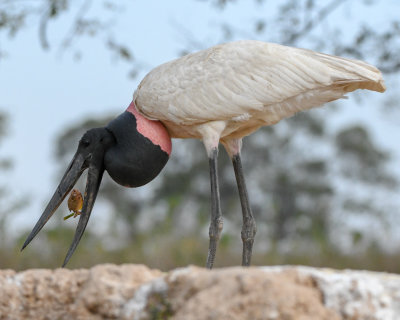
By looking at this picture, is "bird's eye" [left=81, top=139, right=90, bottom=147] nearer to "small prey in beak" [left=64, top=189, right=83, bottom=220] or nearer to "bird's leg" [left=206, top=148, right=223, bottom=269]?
"small prey in beak" [left=64, top=189, right=83, bottom=220]

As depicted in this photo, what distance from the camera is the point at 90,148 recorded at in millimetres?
4676

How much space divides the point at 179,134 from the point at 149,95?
418mm

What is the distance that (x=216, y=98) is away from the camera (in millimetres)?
4262

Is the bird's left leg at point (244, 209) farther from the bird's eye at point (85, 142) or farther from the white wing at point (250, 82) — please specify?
the bird's eye at point (85, 142)

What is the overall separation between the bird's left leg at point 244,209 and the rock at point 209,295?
6.10 feet

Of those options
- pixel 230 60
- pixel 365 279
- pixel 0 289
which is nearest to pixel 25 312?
pixel 0 289

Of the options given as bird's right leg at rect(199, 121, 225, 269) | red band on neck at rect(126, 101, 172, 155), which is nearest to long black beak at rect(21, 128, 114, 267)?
red band on neck at rect(126, 101, 172, 155)

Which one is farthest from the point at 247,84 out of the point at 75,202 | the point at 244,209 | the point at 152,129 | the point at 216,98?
the point at 75,202

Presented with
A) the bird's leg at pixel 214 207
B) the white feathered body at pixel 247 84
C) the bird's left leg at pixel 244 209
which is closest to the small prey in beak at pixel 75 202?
the white feathered body at pixel 247 84

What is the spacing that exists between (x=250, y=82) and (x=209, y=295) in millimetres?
2176

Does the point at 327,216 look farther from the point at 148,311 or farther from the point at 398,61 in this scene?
the point at 148,311

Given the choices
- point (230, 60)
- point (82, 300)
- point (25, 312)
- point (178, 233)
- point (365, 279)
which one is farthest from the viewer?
point (178, 233)

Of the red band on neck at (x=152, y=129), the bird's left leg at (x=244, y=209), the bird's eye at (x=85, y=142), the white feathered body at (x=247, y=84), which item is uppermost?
the white feathered body at (x=247, y=84)

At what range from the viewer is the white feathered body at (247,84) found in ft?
13.7
